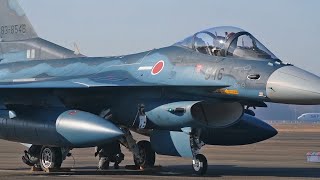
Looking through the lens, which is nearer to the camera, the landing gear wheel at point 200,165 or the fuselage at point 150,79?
the fuselage at point 150,79

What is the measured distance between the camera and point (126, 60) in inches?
723

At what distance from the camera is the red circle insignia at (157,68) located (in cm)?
1728

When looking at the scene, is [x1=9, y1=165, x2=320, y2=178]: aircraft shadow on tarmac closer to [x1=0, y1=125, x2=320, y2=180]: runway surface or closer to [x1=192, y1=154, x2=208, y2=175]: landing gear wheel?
[x1=0, y1=125, x2=320, y2=180]: runway surface

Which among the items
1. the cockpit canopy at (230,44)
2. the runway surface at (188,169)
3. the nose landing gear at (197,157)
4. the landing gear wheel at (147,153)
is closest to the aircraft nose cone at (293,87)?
the cockpit canopy at (230,44)

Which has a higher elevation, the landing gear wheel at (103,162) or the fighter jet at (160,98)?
the fighter jet at (160,98)

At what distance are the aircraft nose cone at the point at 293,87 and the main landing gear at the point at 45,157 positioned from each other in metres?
5.49

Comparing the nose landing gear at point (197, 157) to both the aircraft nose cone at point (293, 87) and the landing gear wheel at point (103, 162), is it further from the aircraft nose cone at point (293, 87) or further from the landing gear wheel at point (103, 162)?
the landing gear wheel at point (103, 162)

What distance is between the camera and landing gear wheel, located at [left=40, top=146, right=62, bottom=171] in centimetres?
1831

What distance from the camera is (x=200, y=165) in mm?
16859

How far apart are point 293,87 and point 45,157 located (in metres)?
6.38

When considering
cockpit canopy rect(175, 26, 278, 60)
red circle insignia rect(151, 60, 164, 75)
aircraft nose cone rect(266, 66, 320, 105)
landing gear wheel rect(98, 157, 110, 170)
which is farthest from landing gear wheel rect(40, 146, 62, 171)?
aircraft nose cone rect(266, 66, 320, 105)

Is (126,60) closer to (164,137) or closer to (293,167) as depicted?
(164,137)

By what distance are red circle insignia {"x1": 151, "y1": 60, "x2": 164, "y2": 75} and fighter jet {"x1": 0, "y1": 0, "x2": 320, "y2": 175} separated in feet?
0.09

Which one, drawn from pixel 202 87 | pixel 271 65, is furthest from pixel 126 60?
pixel 271 65
